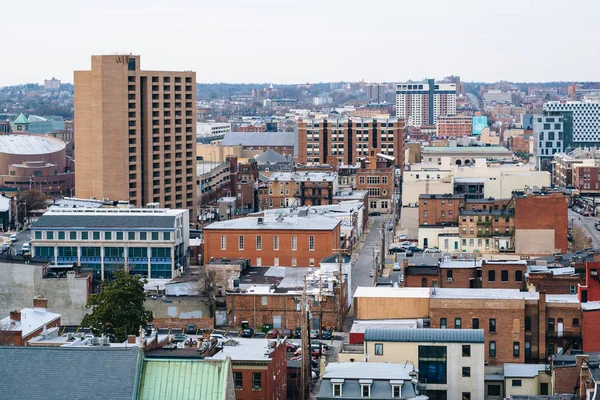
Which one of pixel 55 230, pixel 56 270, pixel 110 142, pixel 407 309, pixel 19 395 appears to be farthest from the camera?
pixel 110 142

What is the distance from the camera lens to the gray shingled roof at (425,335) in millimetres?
48438

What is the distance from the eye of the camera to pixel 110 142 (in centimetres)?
10775

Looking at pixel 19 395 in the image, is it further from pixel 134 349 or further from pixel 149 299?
pixel 149 299

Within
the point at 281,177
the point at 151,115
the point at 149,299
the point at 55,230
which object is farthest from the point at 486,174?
the point at 149,299

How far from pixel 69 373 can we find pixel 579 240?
2541 inches

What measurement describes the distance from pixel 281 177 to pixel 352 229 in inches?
983

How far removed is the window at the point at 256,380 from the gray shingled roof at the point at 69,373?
12360 millimetres

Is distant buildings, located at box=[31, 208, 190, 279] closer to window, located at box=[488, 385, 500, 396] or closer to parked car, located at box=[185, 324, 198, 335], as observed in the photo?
parked car, located at box=[185, 324, 198, 335]

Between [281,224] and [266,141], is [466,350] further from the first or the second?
[266,141]

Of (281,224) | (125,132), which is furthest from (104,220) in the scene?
(125,132)

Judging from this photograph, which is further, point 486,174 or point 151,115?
point 486,174

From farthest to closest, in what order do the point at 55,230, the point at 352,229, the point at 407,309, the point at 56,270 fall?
1. the point at 352,229
2. the point at 55,230
3. the point at 56,270
4. the point at 407,309

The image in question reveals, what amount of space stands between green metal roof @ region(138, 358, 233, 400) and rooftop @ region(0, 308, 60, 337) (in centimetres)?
1651

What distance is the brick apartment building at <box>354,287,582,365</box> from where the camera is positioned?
54344mm
